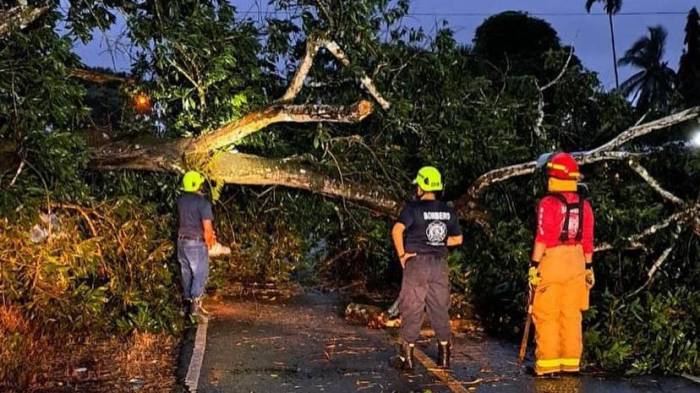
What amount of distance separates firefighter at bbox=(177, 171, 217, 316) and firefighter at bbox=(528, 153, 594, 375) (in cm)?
388

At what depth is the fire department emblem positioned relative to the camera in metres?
7.12

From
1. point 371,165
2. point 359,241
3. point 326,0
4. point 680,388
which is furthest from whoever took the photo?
point 359,241

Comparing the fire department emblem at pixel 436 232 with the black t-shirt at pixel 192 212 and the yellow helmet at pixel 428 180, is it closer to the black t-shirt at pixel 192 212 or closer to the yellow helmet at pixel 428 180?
the yellow helmet at pixel 428 180

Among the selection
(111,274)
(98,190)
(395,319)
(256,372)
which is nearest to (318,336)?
(395,319)

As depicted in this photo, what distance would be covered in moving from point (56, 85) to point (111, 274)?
2.16 m

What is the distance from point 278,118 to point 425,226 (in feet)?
8.67

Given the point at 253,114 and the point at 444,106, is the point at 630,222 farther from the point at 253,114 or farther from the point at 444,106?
the point at 253,114

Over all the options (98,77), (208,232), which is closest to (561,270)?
(208,232)

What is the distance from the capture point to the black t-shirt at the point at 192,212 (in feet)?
30.1

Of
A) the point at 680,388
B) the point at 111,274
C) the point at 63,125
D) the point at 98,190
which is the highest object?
the point at 63,125

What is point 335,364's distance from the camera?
7395 mm

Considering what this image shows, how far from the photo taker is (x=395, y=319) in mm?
9312

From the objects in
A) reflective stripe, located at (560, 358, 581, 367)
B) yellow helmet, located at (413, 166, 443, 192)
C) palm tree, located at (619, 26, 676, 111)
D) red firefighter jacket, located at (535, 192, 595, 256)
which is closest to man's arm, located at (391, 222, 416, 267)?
yellow helmet, located at (413, 166, 443, 192)

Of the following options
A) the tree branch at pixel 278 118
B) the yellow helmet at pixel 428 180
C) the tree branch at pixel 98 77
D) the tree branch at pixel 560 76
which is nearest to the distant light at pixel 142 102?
the tree branch at pixel 98 77
